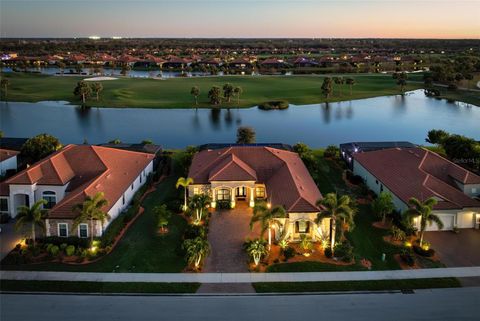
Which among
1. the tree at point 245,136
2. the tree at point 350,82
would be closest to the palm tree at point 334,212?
the tree at point 245,136

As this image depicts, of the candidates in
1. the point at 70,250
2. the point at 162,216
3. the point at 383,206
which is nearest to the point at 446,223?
the point at 383,206

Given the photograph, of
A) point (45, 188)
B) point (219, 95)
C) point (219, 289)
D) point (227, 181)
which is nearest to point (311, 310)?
point (219, 289)

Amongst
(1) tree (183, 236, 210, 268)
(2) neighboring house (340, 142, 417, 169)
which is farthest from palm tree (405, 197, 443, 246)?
(2) neighboring house (340, 142, 417, 169)

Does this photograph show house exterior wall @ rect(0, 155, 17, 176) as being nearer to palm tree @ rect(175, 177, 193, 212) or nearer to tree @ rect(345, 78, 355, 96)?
palm tree @ rect(175, 177, 193, 212)

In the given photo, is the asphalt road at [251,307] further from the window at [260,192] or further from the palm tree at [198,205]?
the window at [260,192]

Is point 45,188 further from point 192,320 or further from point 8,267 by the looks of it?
point 192,320
